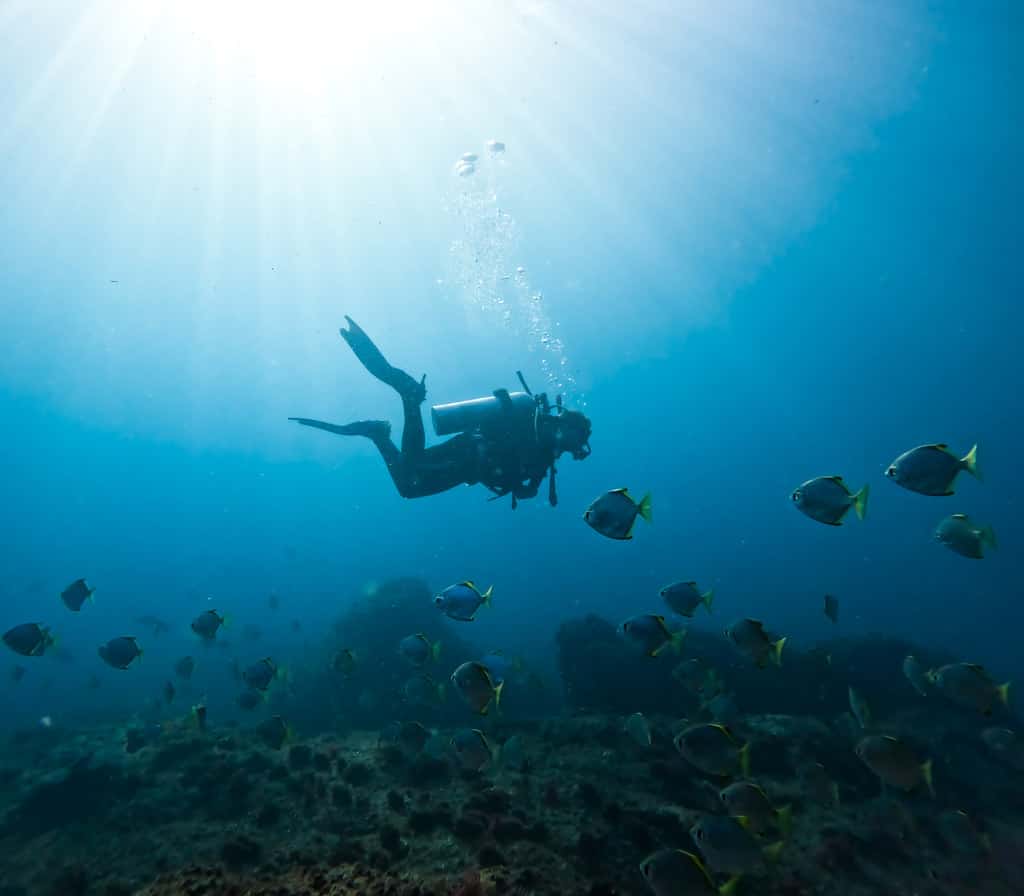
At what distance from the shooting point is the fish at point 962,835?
6.94 m

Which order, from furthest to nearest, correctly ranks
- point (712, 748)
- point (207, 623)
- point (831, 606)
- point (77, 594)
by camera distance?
point (831, 606), point (77, 594), point (207, 623), point (712, 748)

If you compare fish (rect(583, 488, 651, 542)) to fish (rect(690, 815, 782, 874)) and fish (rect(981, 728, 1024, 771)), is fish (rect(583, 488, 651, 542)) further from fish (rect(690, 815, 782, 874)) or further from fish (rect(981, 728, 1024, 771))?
fish (rect(981, 728, 1024, 771))

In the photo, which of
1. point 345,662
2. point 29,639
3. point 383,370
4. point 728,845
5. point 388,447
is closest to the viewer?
point 728,845

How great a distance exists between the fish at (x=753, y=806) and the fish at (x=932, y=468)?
10.6 feet

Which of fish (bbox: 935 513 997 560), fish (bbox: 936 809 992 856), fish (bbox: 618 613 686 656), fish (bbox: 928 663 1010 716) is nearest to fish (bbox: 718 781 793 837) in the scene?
fish (bbox: 618 613 686 656)

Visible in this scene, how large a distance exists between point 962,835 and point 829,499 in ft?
20.1

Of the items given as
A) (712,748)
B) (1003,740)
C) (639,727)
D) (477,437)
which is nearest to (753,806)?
(712,748)

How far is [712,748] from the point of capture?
185 inches

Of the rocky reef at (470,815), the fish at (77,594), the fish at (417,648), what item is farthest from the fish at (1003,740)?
the fish at (77,594)

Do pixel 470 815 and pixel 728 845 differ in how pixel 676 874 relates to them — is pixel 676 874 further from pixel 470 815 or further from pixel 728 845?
pixel 470 815

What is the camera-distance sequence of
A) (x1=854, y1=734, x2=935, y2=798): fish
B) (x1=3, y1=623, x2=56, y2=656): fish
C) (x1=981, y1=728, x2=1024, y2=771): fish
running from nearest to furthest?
(x1=854, y1=734, x2=935, y2=798): fish < (x1=3, y1=623, x2=56, y2=656): fish < (x1=981, y1=728, x2=1024, y2=771): fish

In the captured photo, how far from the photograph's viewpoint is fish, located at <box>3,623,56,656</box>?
684 cm

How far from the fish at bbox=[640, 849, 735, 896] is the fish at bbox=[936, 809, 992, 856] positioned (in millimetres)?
5857

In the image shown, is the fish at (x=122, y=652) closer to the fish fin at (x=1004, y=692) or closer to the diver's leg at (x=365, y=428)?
the diver's leg at (x=365, y=428)
